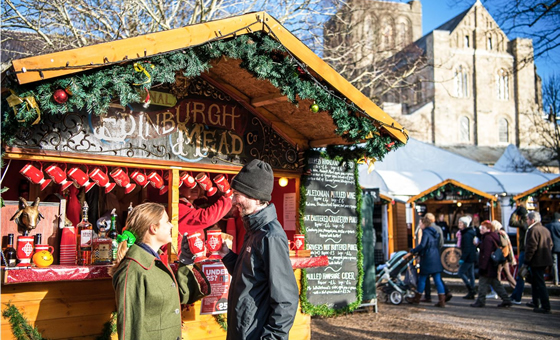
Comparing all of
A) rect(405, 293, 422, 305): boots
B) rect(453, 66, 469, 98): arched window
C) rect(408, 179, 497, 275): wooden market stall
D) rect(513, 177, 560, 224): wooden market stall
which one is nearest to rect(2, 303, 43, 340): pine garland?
rect(405, 293, 422, 305): boots

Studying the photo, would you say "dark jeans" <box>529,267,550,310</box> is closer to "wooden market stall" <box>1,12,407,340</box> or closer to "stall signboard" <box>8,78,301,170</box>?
"wooden market stall" <box>1,12,407,340</box>

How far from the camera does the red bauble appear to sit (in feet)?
13.9

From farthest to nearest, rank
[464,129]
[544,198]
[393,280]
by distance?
[464,129] < [544,198] < [393,280]

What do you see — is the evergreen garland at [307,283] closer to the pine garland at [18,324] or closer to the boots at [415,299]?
the pine garland at [18,324]

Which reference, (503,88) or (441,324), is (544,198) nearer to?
(441,324)

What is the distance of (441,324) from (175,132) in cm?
576

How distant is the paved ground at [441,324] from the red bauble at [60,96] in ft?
17.4

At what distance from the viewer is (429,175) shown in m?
20.0

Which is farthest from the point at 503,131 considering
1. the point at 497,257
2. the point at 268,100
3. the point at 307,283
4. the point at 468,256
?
the point at 268,100

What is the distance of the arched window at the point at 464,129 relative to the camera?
48781 millimetres

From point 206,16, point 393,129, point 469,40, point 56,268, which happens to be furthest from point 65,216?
point 469,40

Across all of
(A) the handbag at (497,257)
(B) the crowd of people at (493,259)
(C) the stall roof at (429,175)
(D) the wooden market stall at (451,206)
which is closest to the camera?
(B) the crowd of people at (493,259)

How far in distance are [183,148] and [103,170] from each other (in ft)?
2.94

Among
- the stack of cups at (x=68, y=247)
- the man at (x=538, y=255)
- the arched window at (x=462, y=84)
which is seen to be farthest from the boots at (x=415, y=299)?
the arched window at (x=462, y=84)
